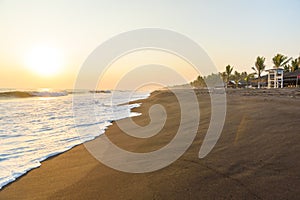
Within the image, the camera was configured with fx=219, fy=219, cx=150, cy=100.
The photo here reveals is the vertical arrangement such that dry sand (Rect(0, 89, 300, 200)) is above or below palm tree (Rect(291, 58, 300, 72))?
below

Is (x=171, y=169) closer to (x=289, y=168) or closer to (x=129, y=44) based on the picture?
(x=289, y=168)

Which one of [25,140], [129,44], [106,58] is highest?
[129,44]

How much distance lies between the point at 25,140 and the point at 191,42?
22.0ft

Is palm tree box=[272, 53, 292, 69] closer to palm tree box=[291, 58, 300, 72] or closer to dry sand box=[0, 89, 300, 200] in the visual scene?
palm tree box=[291, 58, 300, 72]

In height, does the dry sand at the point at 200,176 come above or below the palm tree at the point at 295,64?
below

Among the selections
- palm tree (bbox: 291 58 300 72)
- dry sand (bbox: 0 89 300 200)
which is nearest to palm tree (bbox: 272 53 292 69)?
palm tree (bbox: 291 58 300 72)

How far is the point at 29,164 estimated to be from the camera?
5.20m

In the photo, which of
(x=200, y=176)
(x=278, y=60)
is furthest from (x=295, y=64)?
(x=200, y=176)

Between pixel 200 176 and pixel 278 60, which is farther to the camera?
pixel 278 60

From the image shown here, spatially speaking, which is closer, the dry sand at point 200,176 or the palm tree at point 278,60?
the dry sand at point 200,176

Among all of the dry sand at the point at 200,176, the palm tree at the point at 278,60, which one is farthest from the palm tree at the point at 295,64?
the dry sand at the point at 200,176

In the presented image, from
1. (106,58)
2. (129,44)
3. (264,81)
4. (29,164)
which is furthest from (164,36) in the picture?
(264,81)

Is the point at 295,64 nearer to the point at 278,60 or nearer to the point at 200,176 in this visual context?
the point at 278,60

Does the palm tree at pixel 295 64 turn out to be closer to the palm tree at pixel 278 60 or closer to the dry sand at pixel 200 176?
the palm tree at pixel 278 60
